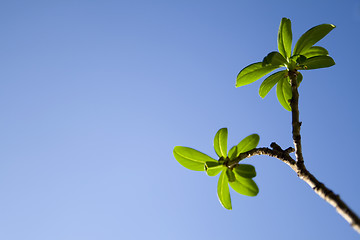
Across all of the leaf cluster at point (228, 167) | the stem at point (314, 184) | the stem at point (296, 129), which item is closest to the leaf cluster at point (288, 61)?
the stem at point (314, 184)

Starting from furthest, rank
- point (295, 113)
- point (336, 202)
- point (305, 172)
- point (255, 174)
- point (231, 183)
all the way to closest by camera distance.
A: 1. point (231, 183)
2. point (255, 174)
3. point (295, 113)
4. point (305, 172)
5. point (336, 202)

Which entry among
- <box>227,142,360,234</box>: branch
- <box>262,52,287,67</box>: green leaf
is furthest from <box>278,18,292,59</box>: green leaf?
<box>227,142,360,234</box>: branch

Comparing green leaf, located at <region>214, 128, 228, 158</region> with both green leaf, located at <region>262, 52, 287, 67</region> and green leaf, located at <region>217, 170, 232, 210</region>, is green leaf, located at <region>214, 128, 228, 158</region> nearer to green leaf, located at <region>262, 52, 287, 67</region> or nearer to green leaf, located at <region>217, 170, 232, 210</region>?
green leaf, located at <region>217, 170, 232, 210</region>

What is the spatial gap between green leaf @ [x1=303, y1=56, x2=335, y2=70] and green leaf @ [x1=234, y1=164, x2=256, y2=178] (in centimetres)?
77

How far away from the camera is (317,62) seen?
5.85 feet

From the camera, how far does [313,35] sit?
→ 1817mm

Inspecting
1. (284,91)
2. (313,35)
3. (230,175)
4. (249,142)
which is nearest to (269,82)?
(284,91)

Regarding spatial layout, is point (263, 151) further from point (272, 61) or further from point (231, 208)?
point (272, 61)

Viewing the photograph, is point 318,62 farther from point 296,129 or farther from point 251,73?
point 296,129

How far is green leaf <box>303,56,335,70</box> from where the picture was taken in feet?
5.82

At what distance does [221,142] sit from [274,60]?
0.61 metres

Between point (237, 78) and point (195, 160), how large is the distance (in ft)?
2.19

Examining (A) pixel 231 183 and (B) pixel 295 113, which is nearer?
(B) pixel 295 113

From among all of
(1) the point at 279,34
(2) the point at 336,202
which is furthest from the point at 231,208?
(1) the point at 279,34
